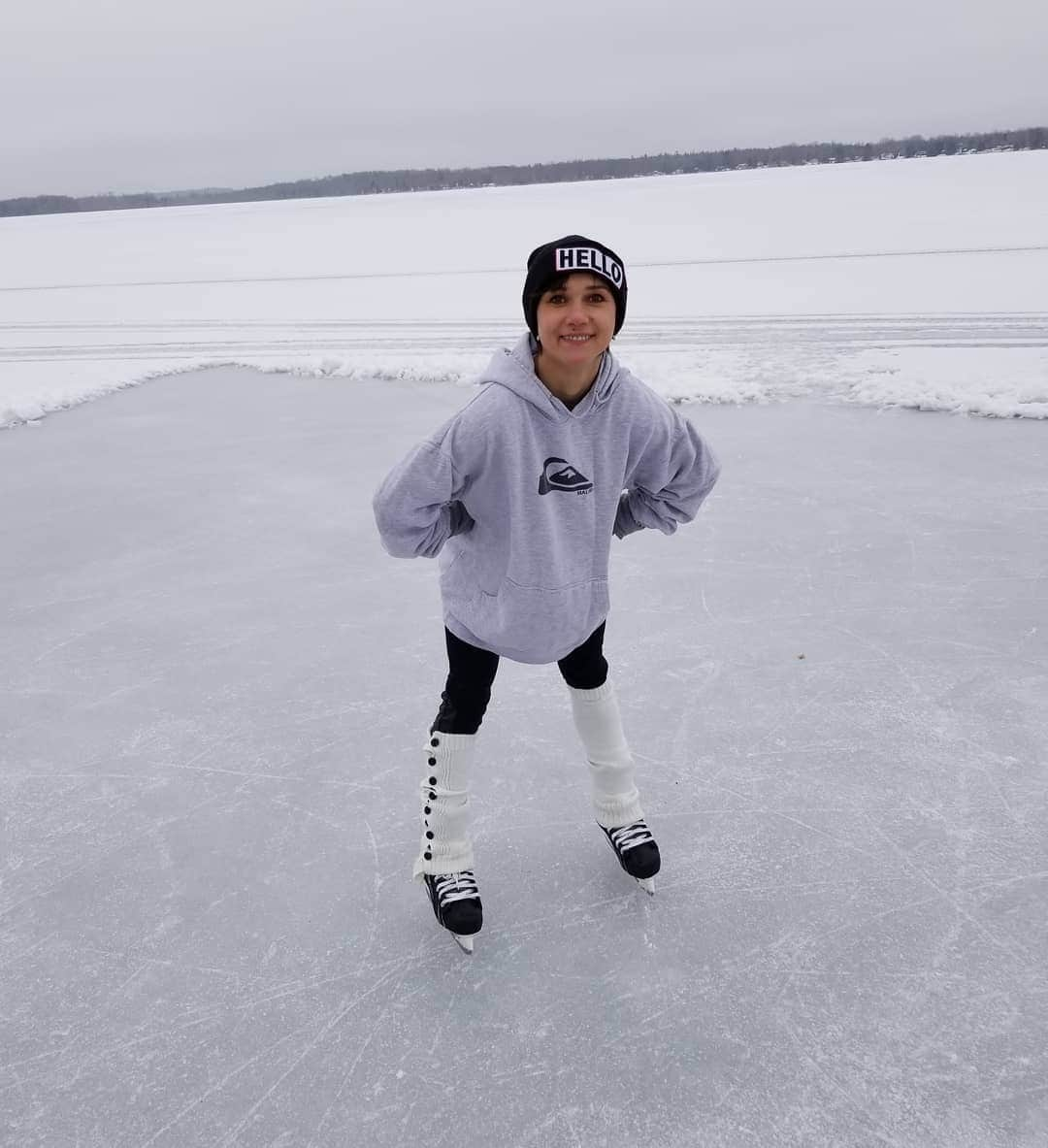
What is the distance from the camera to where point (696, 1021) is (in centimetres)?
162

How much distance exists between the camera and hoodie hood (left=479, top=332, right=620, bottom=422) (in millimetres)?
1542

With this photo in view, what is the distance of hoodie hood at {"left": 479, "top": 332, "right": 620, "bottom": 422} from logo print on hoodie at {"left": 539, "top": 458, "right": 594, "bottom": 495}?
0.26 ft

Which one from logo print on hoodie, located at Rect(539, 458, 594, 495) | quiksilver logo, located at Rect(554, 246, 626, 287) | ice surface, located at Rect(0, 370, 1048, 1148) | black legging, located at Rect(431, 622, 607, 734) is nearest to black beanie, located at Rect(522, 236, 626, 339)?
quiksilver logo, located at Rect(554, 246, 626, 287)

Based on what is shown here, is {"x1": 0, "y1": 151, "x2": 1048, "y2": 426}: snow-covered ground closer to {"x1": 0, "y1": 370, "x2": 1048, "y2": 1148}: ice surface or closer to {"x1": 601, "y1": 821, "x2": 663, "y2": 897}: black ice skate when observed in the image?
{"x1": 0, "y1": 370, "x2": 1048, "y2": 1148}: ice surface

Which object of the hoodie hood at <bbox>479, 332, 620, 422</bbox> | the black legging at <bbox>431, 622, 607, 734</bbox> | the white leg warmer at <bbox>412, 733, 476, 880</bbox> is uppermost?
the hoodie hood at <bbox>479, 332, 620, 422</bbox>

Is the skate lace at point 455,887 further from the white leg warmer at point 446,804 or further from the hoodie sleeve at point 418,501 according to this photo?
the hoodie sleeve at point 418,501

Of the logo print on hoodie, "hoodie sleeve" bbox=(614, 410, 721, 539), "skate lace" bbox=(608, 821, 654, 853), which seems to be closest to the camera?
the logo print on hoodie

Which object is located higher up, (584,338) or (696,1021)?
(584,338)

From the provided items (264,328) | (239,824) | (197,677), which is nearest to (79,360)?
(264,328)

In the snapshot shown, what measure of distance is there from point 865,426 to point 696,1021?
14.6ft

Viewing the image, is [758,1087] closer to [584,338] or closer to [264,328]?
[584,338]

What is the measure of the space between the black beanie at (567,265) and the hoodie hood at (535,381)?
0.18 ft

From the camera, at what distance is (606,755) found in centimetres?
197

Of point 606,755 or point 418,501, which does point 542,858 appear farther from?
point 418,501
